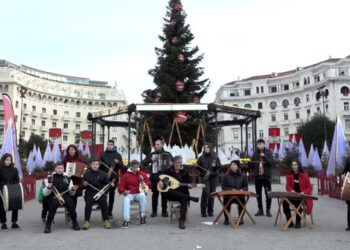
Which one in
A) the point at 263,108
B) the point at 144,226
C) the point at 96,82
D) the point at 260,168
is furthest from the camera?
the point at 96,82

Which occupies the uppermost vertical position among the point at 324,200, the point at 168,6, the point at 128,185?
the point at 168,6

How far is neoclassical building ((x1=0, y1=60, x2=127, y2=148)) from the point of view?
7388 centimetres

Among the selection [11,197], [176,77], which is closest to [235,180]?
[11,197]

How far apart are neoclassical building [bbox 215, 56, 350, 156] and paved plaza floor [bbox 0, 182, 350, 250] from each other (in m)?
62.0

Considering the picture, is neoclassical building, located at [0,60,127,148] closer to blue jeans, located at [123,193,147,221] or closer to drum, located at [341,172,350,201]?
blue jeans, located at [123,193,147,221]

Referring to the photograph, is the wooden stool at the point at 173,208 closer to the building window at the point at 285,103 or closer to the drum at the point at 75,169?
the drum at the point at 75,169

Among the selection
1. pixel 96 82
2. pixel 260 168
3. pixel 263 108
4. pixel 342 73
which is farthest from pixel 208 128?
pixel 96 82

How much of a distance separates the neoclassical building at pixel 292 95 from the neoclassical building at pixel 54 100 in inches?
1158

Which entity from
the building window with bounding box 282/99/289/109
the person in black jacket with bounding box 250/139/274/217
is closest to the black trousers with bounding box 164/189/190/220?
the person in black jacket with bounding box 250/139/274/217

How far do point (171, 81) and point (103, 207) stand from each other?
20.5m

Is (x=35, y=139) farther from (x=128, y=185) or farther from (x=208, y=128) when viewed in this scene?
(x=128, y=185)

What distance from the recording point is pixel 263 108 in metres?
81.4

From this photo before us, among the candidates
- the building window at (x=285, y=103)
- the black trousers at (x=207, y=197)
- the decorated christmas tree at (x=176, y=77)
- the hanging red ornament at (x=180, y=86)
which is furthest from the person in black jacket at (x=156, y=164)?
the building window at (x=285, y=103)

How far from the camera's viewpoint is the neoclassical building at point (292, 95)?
6662 centimetres
